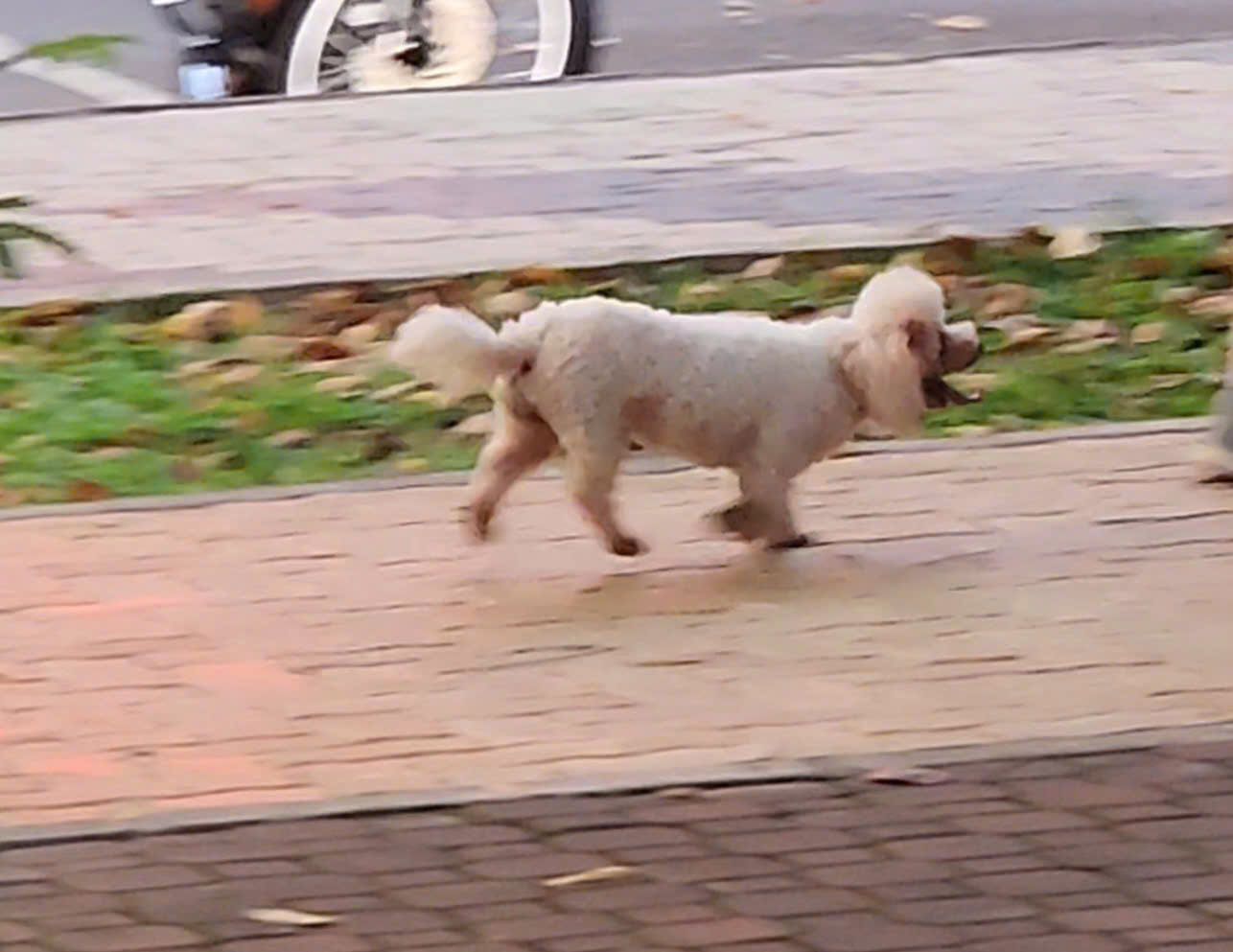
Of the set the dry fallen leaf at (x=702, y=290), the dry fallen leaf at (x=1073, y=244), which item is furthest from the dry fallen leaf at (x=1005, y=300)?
the dry fallen leaf at (x=702, y=290)

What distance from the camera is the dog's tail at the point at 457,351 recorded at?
19.2ft

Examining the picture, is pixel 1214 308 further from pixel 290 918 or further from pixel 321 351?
pixel 290 918

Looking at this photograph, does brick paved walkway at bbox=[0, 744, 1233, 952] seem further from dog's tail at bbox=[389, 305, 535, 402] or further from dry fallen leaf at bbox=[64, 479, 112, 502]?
dry fallen leaf at bbox=[64, 479, 112, 502]

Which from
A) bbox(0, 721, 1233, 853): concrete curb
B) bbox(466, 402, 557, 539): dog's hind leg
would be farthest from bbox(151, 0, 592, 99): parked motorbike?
bbox(0, 721, 1233, 853): concrete curb

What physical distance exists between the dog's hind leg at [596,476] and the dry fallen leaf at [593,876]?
1442 mm

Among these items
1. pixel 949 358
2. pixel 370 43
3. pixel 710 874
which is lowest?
pixel 710 874

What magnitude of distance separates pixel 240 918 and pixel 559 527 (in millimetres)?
2070

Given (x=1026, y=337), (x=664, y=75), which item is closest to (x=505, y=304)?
(x=1026, y=337)

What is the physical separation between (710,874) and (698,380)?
1.56 metres

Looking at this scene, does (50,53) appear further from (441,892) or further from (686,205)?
(686,205)

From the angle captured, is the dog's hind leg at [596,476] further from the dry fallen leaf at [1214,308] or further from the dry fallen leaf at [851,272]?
the dry fallen leaf at [1214,308]

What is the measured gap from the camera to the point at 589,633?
5.78 metres

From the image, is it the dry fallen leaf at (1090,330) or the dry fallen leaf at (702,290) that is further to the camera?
the dry fallen leaf at (702,290)

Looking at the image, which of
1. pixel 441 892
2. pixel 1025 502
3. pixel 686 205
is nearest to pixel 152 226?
pixel 686 205
